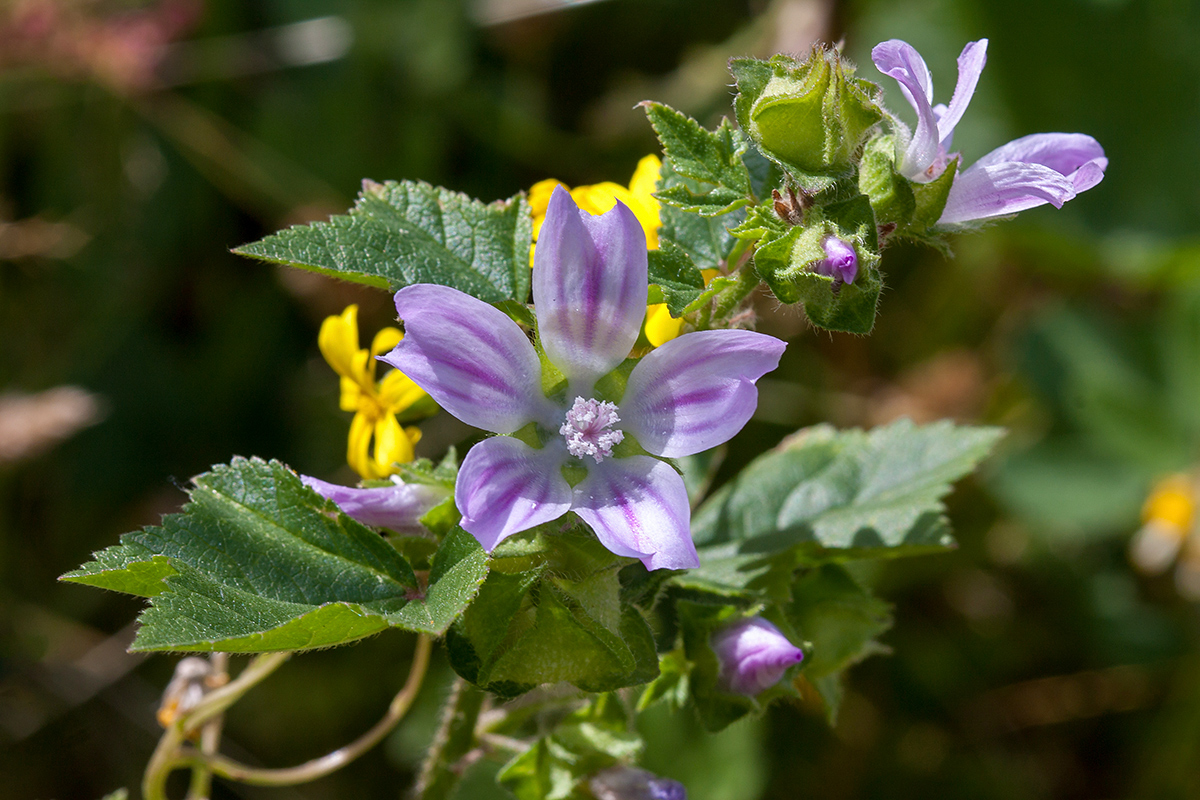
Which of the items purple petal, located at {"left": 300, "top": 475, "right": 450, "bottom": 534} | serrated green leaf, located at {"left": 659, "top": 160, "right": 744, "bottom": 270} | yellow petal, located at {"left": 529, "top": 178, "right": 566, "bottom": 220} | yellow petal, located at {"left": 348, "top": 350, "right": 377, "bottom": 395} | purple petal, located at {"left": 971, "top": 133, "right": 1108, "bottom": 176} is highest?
purple petal, located at {"left": 971, "top": 133, "right": 1108, "bottom": 176}

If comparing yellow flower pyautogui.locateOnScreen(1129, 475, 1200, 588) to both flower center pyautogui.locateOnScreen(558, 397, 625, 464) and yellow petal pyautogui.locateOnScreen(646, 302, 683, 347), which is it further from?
flower center pyautogui.locateOnScreen(558, 397, 625, 464)

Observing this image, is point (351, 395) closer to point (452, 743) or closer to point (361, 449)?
point (361, 449)

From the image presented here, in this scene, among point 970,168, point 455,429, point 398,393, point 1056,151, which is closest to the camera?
point 970,168

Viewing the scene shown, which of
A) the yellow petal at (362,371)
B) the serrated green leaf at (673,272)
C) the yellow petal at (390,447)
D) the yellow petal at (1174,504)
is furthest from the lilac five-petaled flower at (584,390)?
the yellow petal at (1174,504)

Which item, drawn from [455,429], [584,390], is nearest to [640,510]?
[584,390]

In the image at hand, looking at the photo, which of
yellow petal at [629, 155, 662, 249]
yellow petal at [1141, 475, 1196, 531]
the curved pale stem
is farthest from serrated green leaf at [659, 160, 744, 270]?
yellow petal at [1141, 475, 1196, 531]

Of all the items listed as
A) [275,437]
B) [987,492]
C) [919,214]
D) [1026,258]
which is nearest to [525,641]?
[919,214]
